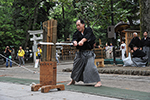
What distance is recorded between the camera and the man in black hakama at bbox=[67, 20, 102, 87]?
254 inches

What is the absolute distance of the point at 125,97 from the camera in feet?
15.3

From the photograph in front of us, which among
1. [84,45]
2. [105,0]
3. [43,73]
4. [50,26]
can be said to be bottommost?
[43,73]

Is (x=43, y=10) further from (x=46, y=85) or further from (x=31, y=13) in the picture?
(x=46, y=85)

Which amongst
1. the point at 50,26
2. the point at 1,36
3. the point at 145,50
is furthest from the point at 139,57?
the point at 1,36

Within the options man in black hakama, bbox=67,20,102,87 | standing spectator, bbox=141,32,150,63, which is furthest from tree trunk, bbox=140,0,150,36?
man in black hakama, bbox=67,20,102,87

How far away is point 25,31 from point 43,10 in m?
5.48

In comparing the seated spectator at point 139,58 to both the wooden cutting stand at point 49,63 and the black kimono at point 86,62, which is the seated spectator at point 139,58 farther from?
the wooden cutting stand at point 49,63

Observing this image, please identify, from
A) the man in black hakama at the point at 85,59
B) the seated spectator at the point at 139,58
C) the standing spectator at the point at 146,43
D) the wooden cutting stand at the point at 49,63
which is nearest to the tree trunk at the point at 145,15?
the standing spectator at the point at 146,43

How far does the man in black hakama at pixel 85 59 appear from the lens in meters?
6.45

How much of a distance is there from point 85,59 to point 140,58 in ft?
20.7

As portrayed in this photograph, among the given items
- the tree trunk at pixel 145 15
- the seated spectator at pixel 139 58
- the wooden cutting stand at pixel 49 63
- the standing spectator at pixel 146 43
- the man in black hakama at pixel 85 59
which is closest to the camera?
the wooden cutting stand at pixel 49 63

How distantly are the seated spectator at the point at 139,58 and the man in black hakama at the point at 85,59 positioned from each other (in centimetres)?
612

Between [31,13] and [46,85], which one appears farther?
[31,13]

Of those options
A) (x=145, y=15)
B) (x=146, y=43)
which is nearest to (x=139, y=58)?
(x=146, y=43)
